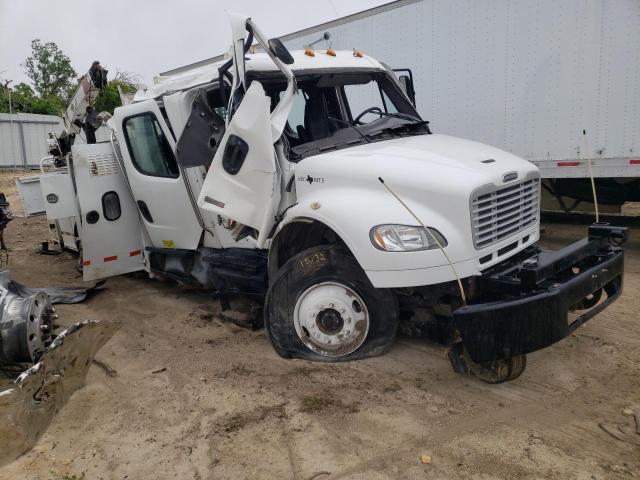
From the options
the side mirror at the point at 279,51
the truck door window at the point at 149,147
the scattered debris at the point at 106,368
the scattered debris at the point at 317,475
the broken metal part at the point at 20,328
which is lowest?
the scattered debris at the point at 317,475

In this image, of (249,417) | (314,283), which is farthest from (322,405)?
(314,283)

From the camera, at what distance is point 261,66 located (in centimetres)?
471

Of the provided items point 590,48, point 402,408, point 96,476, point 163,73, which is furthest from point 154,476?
point 163,73

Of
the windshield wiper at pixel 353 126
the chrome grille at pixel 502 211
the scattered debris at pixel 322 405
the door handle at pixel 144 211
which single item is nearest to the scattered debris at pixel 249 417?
the scattered debris at pixel 322 405

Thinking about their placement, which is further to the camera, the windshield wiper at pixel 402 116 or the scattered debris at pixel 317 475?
the windshield wiper at pixel 402 116

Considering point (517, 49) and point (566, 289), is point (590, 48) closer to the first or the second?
point (517, 49)

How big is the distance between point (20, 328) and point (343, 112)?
3.36 m

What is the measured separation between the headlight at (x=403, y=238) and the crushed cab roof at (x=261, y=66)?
1.90 m

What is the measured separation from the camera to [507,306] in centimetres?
313

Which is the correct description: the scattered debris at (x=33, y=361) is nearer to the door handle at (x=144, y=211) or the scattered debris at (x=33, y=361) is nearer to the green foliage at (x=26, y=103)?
the door handle at (x=144, y=211)

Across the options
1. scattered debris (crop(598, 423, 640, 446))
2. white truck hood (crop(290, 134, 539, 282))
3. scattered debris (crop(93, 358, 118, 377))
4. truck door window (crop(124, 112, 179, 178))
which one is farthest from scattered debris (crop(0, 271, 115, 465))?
scattered debris (crop(598, 423, 640, 446))

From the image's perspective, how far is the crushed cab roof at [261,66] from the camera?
475 centimetres

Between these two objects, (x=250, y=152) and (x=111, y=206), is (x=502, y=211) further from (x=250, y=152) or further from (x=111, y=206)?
(x=111, y=206)

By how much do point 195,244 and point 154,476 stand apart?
2.94 meters
